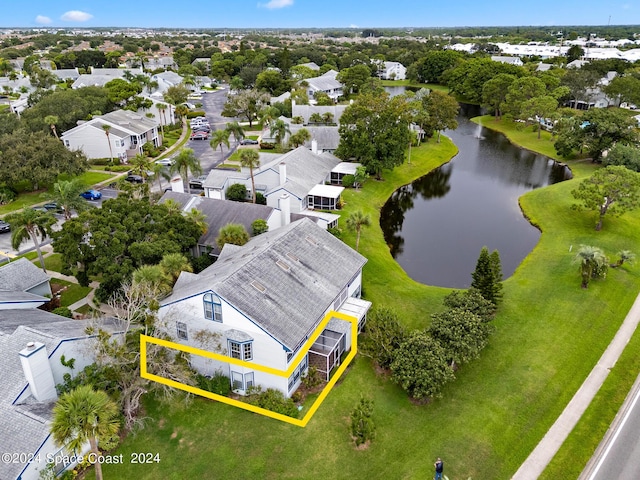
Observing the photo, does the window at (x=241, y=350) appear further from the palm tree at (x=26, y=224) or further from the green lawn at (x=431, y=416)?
the palm tree at (x=26, y=224)

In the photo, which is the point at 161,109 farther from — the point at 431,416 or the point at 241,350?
the point at 431,416

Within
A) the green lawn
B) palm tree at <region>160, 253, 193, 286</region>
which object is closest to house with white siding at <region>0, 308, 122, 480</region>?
the green lawn

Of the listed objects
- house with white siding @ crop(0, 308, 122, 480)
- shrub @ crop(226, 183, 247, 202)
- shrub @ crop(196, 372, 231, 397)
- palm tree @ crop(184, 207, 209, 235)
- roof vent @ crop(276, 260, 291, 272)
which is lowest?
shrub @ crop(196, 372, 231, 397)

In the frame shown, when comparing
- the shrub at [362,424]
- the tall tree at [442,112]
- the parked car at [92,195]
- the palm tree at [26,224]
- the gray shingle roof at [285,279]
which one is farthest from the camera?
the tall tree at [442,112]

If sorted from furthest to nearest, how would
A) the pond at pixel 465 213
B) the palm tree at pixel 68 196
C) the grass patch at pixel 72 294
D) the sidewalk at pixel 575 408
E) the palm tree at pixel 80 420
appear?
the pond at pixel 465 213 → the palm tree at pixel 68 196 → the grass patch at pixel 72 294 → the sidewalk at pixel 575 408 → the palm tree at pixel 80 420

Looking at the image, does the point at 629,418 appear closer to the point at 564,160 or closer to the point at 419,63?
the point at 564,160

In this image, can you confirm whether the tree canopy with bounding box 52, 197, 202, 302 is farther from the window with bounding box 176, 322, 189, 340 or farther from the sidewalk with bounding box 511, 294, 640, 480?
the sidewalk with bounding box 511, 294, 640, 480

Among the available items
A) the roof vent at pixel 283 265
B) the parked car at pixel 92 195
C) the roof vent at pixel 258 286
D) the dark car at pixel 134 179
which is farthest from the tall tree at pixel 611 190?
the parked car at pixel 92 195
